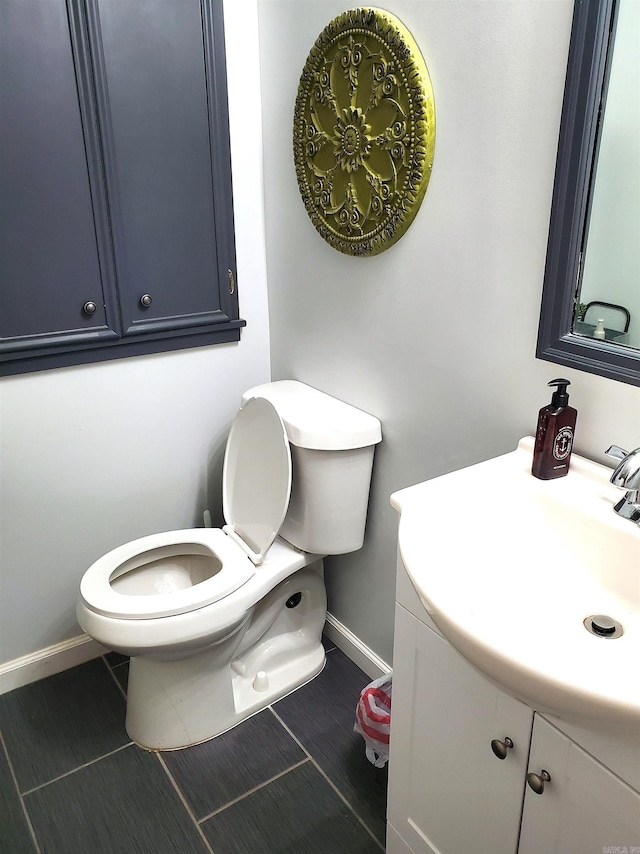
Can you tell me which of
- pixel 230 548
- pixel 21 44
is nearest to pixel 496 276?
pixel 230 548

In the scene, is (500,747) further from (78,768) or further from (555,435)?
(78,768)

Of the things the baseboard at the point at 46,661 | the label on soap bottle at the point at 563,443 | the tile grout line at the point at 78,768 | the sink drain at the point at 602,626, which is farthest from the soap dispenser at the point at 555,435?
the baseboard at the point at 46,661

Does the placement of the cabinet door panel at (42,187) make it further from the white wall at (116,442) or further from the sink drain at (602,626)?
the sink drain at (602,626)

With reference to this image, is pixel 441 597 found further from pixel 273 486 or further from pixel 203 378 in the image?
pixel 203 378

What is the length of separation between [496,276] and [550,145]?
25 cm

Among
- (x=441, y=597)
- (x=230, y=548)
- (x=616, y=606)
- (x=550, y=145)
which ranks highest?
(x=550, y=145)

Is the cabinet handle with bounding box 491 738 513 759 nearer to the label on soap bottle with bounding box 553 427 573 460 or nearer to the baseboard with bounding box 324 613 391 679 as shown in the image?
the label on soap bottle with bounding box 553 427 573 460

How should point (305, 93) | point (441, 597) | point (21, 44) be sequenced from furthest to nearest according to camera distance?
point (305, 93), point (21, 44), point (441, 597)

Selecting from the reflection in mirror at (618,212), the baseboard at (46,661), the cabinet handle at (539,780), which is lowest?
the baseboard at (46,661)

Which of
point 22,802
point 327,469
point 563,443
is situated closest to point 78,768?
point 22,802

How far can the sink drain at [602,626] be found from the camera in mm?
974

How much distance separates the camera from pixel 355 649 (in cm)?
197

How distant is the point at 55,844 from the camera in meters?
1.49

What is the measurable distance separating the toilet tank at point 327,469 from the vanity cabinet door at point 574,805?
0.82 metres
